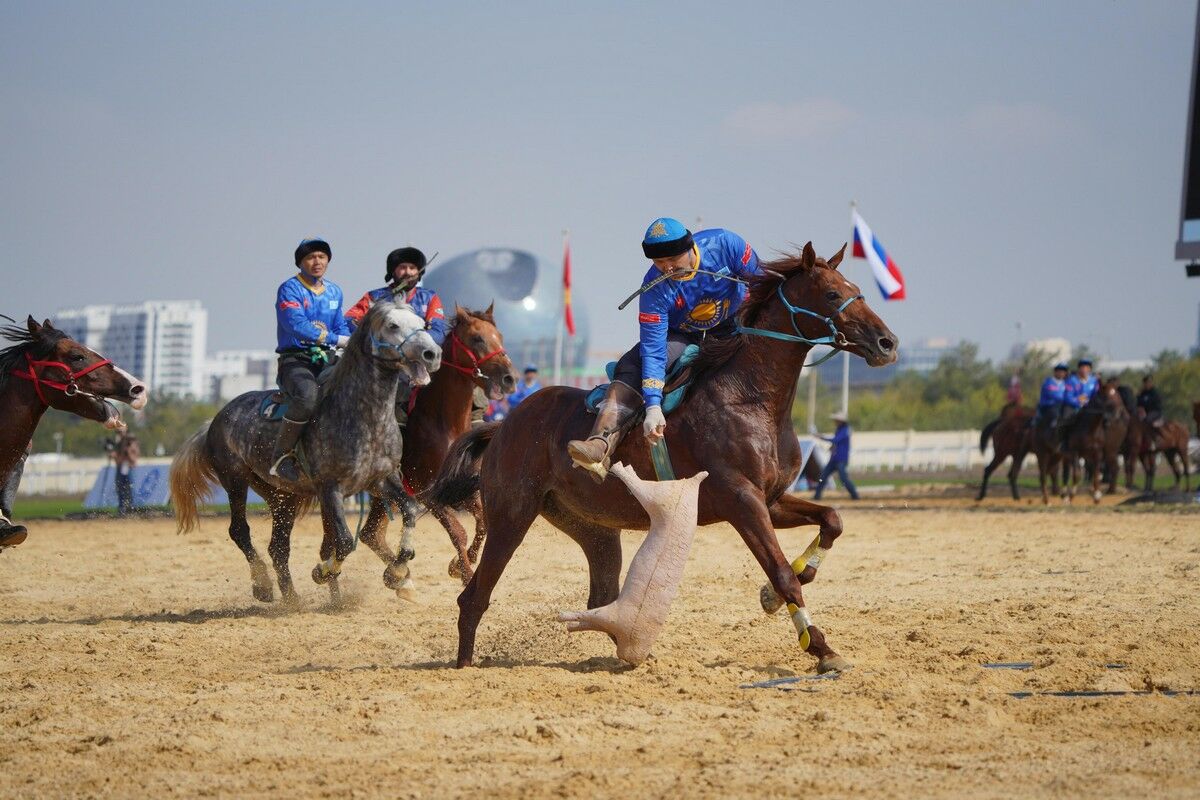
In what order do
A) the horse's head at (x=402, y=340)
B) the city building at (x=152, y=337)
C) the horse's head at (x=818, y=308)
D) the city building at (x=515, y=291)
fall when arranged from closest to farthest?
the horse's head at (x=818, y=308), the horse's head at (x=402, y=340), the city building at (x=515, y=291), the city building at (x=152, y=337)

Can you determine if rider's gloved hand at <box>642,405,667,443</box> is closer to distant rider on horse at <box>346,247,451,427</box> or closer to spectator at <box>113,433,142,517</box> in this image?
distant rider on horse at <box>346,247,451,427</box>

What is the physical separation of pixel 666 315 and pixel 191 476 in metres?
6.56

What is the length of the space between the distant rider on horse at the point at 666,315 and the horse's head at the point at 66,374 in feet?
12.9

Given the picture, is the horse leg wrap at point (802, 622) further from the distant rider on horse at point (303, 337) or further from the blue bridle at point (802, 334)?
the distant rider on horse at point (303, 337)

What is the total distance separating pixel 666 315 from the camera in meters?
7.54

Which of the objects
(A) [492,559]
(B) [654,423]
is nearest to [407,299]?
(A) [492,559]

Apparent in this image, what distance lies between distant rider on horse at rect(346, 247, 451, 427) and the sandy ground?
180 cm

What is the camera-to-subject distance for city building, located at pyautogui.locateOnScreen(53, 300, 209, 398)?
17262cm

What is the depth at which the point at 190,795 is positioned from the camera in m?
5.03

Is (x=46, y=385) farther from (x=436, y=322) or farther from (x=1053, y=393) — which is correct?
(x=1053, y=393)

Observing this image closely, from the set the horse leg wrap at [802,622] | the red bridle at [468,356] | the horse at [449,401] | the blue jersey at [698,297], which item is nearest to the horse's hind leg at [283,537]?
the horse at [449,401]

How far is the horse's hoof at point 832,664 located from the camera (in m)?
6.96

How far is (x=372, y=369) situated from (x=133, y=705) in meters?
4.04

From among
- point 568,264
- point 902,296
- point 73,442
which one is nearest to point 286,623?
point 902,296
